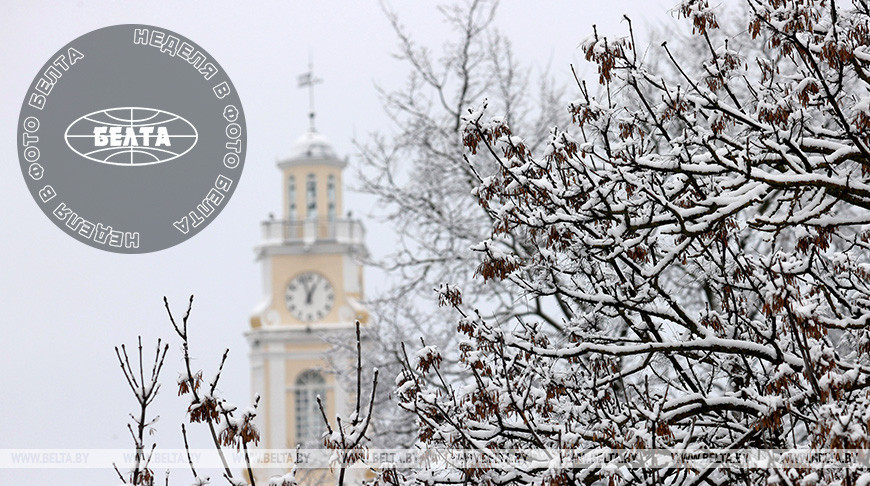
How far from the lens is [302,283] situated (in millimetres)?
57562

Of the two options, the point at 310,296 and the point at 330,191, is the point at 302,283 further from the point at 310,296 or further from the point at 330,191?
the point at 330,191

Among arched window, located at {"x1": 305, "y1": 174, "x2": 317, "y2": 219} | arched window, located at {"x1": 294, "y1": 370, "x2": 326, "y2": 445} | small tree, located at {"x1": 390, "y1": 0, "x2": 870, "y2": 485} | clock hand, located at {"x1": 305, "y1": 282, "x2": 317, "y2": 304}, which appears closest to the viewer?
small tree, located at {"x1": 390, "y1": 0, "x2": 870, "y2": 485}

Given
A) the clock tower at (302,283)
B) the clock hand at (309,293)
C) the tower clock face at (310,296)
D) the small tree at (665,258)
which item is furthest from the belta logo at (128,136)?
the clock hand at (309,293)

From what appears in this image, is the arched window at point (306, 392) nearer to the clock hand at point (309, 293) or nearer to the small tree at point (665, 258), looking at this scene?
the clock hand at point (309, 293)

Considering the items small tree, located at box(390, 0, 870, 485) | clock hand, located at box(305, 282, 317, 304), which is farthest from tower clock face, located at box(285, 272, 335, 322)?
small tree, located at box(390, 0, 870, 485)

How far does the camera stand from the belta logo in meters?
10.9

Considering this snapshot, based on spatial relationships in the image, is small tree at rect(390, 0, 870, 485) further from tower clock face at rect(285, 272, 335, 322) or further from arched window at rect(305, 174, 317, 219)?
tower clock face at rect(285, 272, 335, 322)

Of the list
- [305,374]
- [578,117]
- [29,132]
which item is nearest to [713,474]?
[578,117]

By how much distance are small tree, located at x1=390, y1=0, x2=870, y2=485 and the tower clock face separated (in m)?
50.5

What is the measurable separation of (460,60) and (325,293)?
138ft

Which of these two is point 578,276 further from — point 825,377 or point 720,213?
point 825,377

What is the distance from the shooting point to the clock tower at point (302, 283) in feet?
177

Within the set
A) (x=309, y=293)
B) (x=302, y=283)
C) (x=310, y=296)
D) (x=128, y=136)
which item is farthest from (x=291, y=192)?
(x=128, y=136)

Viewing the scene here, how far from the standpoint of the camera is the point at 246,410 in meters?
4.85
